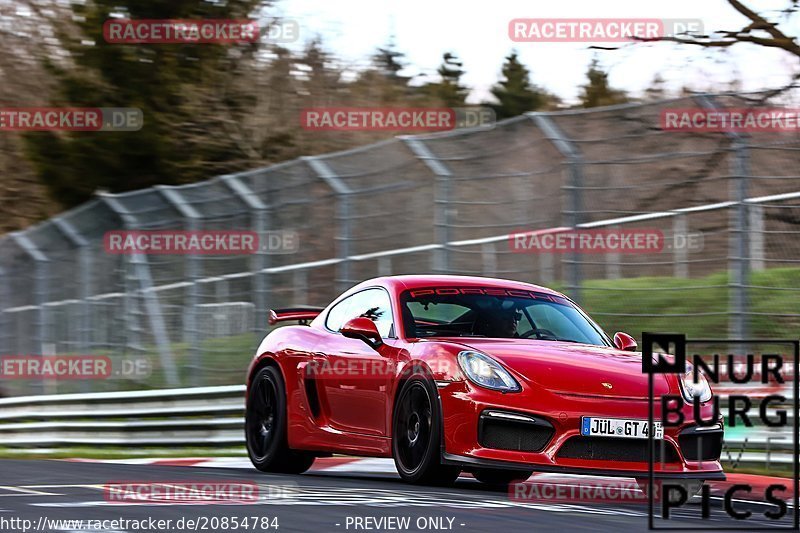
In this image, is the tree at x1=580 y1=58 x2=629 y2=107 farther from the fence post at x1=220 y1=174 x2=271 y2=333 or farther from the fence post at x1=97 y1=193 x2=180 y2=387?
the fence post at x1=97 y1=193 x2=180 y2=387

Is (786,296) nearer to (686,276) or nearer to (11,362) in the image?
(686,276)

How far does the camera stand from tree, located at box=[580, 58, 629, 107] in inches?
538

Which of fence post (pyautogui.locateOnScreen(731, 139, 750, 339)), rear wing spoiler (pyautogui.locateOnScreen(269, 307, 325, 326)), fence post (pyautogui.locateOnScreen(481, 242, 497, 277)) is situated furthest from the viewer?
fence post (pyautogui.locateOnScreen(481, 242, 497, 277))

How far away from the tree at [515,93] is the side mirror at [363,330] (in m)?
Answer: 36.7

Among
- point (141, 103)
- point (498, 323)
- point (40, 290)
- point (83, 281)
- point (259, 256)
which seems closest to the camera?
point (498, 323)

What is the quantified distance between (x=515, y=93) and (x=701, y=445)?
47754 millimetres

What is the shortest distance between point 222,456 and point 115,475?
161 inches

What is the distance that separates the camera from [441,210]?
12648 mm

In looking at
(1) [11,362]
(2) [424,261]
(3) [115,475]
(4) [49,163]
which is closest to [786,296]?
(2) [424,261]

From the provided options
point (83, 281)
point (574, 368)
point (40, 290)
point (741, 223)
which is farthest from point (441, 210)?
point (40, 290)

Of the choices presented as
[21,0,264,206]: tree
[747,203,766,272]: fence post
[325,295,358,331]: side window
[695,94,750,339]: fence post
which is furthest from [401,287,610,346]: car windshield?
[21,0,264,206]: tree

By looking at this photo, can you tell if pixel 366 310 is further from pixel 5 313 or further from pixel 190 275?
pixel 5 313

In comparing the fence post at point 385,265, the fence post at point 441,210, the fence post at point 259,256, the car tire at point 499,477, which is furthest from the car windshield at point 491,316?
the fence post at point 259,256

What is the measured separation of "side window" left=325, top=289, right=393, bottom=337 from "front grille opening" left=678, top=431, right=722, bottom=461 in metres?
1.99
